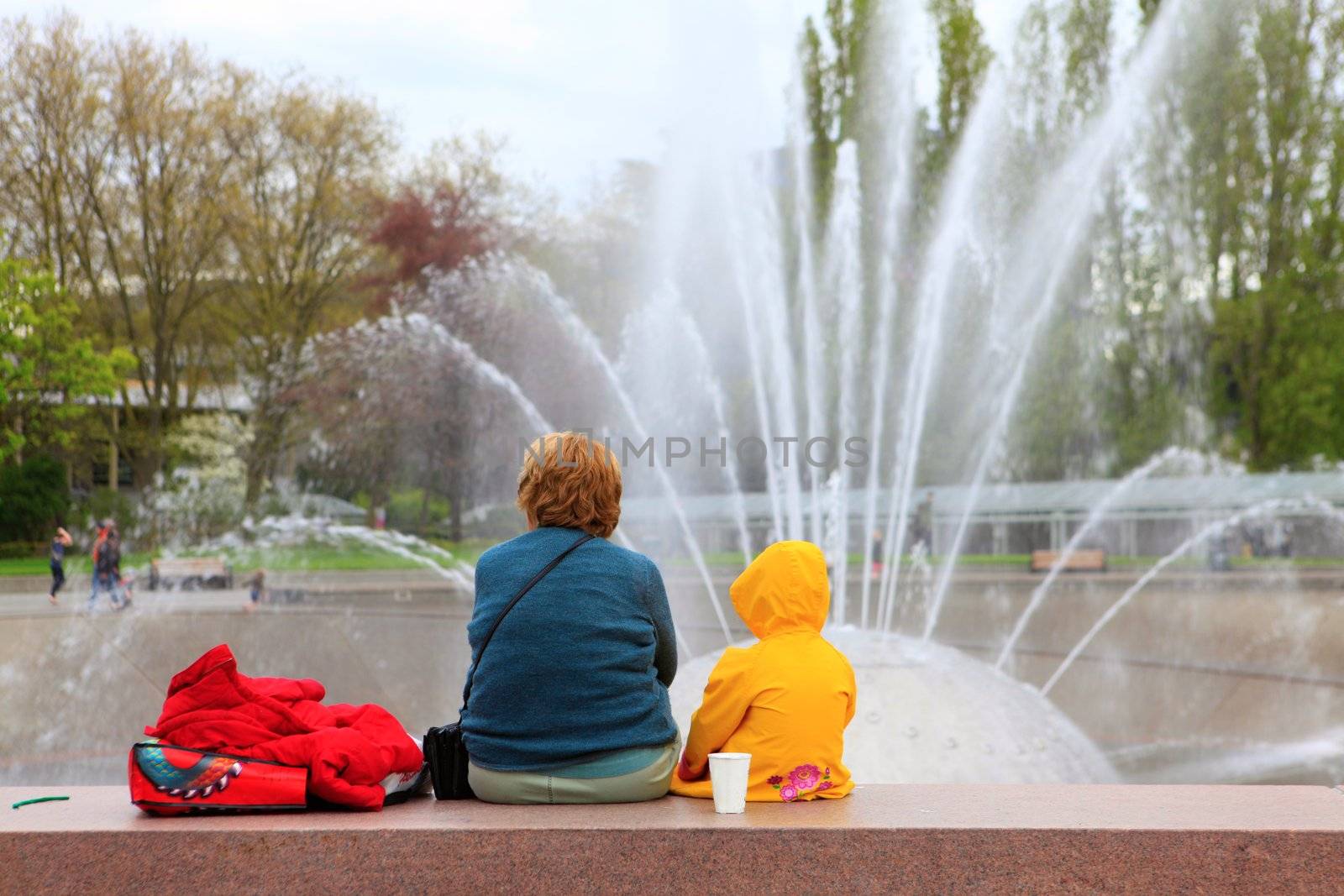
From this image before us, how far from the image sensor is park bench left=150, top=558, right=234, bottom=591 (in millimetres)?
19609

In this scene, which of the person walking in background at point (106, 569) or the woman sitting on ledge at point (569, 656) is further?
the person walking in background at point (106, 569)

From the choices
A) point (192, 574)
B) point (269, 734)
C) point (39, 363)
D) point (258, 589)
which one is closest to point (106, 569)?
point (258, 589)

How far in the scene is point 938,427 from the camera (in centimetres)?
2817

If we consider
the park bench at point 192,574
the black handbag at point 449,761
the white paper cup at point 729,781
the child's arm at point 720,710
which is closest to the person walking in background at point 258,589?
the park bench at point 192,574

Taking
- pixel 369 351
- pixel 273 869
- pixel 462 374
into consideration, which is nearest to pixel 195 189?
pixel 369 351

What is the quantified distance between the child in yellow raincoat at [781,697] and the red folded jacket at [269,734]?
78 cm

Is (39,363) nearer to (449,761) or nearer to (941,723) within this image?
(941,723)

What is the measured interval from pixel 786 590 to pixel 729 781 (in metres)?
0.54

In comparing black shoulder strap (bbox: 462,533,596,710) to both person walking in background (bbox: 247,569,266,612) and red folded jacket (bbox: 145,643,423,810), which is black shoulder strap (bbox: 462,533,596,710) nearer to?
red folded jacket (bbox: 145,643,423,810)

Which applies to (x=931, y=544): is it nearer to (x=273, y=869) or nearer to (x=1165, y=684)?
(x=1165, y=684)

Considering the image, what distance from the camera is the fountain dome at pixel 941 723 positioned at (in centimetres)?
712

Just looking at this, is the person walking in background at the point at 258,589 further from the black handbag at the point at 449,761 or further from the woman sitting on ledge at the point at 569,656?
the woman sitting on ledge at the point at 569,656

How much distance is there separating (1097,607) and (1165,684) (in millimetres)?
4081

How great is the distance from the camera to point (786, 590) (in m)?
3.47
